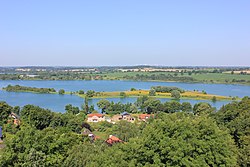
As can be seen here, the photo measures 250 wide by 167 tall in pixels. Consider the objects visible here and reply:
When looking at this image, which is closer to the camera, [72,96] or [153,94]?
[72,96]

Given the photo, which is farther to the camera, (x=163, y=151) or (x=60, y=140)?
(x=60, y=140)

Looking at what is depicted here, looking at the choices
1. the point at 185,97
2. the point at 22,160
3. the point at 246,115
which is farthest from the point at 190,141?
the point at 185,97

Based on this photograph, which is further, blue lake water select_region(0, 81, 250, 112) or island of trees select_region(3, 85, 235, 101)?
island of trees select_region(3, 85, 235, 101)

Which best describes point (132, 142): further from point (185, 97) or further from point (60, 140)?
point (185, 97)

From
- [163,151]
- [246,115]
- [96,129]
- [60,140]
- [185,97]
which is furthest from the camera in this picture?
[185,97]

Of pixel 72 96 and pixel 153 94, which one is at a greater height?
pixel 153 94

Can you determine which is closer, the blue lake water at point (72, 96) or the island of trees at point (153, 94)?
the blue lake water at point (72, 96)

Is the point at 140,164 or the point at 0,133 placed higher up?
the point at 140,164

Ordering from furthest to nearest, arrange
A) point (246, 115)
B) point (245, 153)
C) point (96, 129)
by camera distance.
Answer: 1. point (96, 129)
2. point (246, 115)
3. point (245, 153)

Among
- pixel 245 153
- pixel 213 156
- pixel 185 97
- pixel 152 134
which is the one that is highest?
pixel 152 134
